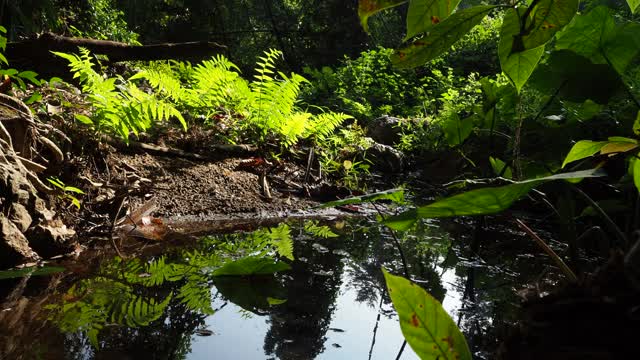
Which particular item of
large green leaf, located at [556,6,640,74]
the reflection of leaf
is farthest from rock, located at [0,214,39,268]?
large green leaf, located at [556,6,640,74]

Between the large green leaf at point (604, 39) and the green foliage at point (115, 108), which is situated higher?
the green foliage at point (115, 108)

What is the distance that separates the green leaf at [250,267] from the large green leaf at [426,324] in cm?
88

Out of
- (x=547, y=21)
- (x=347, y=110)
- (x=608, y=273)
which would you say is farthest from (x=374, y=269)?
(x=347, y=110)

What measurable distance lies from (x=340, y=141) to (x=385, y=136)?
2.05m

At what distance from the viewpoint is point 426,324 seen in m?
0.56

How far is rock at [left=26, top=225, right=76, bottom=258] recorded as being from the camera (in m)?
1.72

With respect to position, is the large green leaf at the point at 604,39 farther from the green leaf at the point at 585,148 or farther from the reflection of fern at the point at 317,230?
the reflection of fern at the point at 317,230

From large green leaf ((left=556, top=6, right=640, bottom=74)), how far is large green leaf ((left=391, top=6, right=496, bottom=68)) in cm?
106

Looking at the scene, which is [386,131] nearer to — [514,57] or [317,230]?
[317,230]

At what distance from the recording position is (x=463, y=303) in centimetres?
150

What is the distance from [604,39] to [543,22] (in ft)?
3.56

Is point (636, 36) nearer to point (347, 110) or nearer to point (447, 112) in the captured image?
point (447, 112)

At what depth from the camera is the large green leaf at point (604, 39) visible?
140 cm

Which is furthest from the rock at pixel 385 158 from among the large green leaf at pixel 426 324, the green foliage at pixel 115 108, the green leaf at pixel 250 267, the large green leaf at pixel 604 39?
the large green leaf at pixel 426 324
